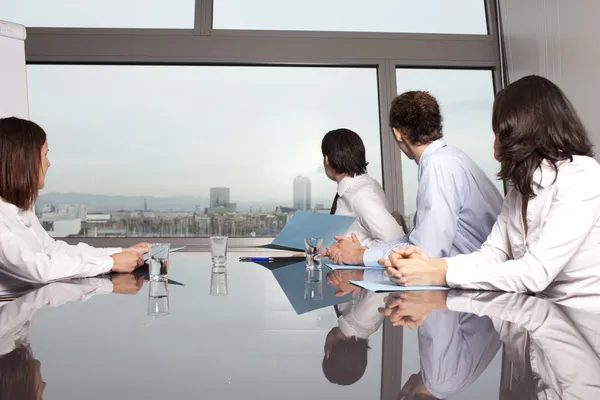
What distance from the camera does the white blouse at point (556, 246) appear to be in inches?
50.8

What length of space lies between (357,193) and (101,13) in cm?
209

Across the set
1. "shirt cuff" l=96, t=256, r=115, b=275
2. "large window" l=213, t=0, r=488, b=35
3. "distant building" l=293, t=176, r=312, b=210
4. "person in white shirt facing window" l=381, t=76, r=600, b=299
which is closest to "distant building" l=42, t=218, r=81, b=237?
"distant building" l=293, t=176, r=312, b=210

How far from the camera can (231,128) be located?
12.5 feet

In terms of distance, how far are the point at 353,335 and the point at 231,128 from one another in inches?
121

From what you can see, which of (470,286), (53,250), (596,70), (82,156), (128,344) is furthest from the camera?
(82,156)

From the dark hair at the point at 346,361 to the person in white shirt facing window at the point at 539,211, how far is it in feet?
2.02

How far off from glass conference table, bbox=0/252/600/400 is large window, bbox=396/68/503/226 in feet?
9.16

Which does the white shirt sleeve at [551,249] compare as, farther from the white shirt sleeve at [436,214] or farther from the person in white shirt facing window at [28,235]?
the person in white shirt facing window at [28,235]

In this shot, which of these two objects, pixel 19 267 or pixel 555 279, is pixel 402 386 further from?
pixel 19 267

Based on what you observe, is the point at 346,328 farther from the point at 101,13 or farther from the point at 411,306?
the point at 101,13

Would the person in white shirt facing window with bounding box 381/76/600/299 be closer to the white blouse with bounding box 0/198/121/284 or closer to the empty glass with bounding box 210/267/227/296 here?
the empty glass with bounding box 210/267/227/296

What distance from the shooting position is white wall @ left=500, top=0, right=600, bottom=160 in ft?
10.1

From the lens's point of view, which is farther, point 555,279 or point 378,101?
point 378,101

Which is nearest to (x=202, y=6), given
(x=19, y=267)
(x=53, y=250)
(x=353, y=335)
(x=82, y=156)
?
(x=82, y=156)
